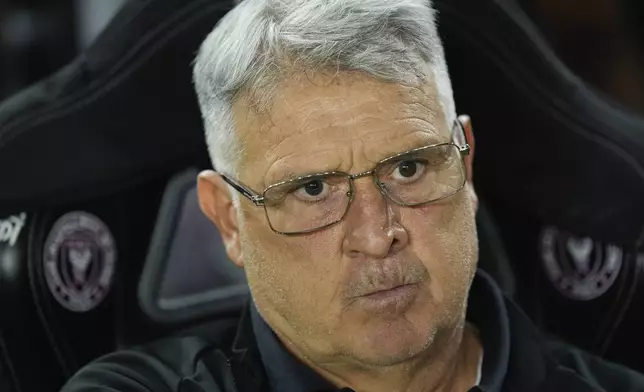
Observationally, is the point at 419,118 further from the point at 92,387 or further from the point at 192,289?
the point at 92,387

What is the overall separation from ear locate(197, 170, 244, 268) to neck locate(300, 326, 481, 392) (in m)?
0.22

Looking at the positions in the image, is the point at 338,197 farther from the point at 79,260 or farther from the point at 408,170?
the point at 79,260

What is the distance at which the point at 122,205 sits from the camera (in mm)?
1457

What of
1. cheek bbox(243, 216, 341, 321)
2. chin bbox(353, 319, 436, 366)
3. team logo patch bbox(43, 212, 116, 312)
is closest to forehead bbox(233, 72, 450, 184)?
cheek bbox(243, 216, 341, 321)

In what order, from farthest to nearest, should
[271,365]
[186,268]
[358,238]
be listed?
[186,268] < [271,365] < [358,238]

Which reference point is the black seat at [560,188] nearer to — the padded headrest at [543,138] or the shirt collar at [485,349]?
the padded headrest at [543,138]

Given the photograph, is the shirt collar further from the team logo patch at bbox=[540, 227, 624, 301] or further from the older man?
the team logo patch at bbox=[540, 227, 624, 301]

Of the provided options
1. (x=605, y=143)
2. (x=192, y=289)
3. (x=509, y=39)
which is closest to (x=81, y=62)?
(x=192, y=289)

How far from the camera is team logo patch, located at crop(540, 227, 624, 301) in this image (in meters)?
1.58

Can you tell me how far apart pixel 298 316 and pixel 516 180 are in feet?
1.71

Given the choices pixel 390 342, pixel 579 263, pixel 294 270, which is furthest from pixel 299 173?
pixel 579 263

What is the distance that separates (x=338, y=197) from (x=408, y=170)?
113mm

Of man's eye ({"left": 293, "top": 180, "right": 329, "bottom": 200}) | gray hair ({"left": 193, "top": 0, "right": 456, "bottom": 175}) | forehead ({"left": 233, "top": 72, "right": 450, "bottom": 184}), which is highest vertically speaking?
gray hair ({"left": 193, "top": 0, "right": 456, "bottom": 175})

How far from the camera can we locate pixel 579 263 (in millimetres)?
1578
